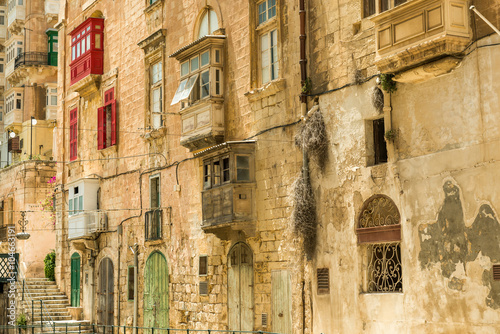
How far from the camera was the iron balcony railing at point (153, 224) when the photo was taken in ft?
74.0

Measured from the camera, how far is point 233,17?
63.4ft

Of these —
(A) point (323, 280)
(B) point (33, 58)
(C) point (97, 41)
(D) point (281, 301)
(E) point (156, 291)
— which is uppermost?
(B) point (33, 58)

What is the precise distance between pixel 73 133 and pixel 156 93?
6.88m

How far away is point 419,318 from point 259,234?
5.34 m

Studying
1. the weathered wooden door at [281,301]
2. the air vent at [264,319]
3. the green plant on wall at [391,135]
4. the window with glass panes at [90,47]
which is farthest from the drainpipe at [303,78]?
the window with glass panes at [90,47]

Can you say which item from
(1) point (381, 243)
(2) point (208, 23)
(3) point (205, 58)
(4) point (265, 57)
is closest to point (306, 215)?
(1) point (381, 243)

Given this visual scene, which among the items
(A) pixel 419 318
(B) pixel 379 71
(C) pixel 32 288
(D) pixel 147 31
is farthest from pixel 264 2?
(C) pixel 32 288

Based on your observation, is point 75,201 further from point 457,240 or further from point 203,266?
point 457,240

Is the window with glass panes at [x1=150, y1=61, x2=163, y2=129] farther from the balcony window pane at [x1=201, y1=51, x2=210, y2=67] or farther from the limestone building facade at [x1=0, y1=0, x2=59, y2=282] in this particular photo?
the limestone building facade at [x1=0, y1=0, x2=59, y2=282]

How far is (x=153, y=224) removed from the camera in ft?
74.7

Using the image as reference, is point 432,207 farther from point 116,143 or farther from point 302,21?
point 116,143

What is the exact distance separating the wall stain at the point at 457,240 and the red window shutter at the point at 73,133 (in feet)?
58.7

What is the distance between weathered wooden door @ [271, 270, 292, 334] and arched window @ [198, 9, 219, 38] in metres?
6.93

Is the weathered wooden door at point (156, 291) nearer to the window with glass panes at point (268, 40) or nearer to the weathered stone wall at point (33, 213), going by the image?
the window with glass panes at point (268, 40)
